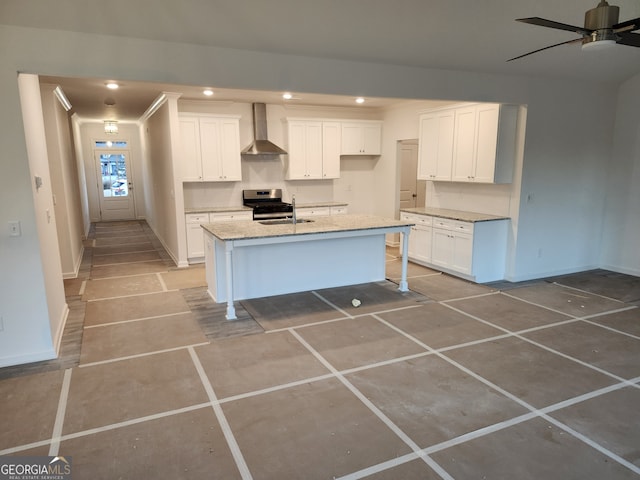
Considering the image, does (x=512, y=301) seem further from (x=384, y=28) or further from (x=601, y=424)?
(x=384, y=28)

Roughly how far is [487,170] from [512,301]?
1.79 meters

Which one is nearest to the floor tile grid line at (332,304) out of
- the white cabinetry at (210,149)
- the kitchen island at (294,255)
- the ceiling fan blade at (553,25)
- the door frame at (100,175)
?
the kitchen island at (294,255)

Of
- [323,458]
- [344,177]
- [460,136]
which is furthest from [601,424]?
[344,177]

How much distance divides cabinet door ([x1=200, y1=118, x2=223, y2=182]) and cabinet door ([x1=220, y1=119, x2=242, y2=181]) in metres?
0.07

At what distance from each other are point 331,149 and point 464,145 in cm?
256

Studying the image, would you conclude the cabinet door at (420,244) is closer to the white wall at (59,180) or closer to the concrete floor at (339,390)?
the concrete floor at (339,390)

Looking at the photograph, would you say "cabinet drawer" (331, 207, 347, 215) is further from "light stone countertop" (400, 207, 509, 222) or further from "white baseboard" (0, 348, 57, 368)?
"white baseboard" (0, 348, 57, 368)

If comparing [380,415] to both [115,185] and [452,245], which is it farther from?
[115,185]

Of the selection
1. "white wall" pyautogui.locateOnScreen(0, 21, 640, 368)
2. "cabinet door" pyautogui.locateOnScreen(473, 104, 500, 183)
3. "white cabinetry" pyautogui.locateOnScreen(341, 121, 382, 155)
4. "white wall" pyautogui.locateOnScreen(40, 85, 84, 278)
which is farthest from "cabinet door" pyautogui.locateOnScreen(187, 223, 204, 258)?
"cabinet door" pyautogui.locateOnScreen(473, 104, 500, 183)

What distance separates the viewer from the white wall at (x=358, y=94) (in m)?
3.15

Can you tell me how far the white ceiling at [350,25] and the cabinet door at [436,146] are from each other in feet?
4.41

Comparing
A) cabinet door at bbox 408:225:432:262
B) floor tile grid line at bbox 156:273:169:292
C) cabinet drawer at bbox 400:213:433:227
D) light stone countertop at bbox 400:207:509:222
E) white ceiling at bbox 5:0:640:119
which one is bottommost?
floor tile grid line at bbox 156:273:169:292

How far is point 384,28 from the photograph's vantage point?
12.2 ft

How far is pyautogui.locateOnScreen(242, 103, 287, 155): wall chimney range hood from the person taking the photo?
22.8ft
